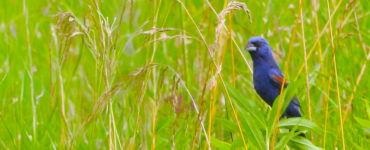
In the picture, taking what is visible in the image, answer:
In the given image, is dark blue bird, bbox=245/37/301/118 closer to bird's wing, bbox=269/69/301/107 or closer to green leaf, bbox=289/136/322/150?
bird's wing, bbox=269/69/301/107

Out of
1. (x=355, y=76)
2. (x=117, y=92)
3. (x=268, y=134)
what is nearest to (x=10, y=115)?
(x=117, y=92)

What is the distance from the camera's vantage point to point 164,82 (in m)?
3.23

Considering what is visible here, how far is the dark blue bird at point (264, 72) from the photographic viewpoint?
2939mm

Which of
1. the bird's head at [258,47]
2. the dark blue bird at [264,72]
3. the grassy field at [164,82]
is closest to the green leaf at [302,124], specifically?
the grassy field at [164,82]

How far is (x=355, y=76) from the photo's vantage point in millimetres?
2861

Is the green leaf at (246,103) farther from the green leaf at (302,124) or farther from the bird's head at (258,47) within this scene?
the bird's head at (258,47)

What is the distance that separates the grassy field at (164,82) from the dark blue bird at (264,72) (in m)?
0.07

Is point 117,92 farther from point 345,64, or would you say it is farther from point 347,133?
point 345,64

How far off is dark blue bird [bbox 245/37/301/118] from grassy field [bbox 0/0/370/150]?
Result: 73 millimetres

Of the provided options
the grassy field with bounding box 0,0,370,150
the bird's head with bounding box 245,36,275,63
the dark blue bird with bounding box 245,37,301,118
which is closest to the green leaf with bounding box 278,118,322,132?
the grassy field with bounding box 0,0,370,150

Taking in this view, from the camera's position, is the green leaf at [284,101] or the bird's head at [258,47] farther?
the bird's head at [258,47]

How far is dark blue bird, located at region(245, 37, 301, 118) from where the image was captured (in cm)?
294

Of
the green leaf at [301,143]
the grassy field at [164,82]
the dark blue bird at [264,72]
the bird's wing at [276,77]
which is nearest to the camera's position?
the grassy field at [164,82]

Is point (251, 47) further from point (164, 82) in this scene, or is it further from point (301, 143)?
point (301, 143)
